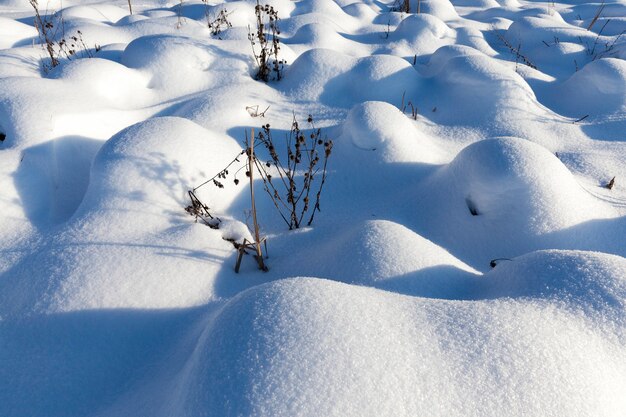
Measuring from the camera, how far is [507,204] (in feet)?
6.59

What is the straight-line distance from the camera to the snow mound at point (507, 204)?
1959 mm

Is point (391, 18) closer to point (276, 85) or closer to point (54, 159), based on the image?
point (276, 85)

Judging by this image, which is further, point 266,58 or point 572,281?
point 266,58

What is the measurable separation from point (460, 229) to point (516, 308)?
2.89 ft

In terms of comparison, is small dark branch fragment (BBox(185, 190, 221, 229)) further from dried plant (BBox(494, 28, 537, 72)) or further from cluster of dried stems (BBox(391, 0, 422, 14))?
cluster of dried stems (BBox(391, 0, 422, 14))

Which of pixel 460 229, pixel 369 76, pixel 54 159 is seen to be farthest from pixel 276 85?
pixel 460 229

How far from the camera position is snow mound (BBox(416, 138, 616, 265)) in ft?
6.43

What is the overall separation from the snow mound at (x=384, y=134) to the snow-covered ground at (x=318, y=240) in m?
0.01

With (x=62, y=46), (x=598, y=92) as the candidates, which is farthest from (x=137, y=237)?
(x=598, y=92)

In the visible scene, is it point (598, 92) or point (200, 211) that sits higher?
point (598, 92)

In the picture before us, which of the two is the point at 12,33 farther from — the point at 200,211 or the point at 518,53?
the point at 518,53

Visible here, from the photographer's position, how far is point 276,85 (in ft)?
11.5

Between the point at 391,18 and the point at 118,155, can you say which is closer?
the point at 118,155

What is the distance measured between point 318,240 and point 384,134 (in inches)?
34.2
